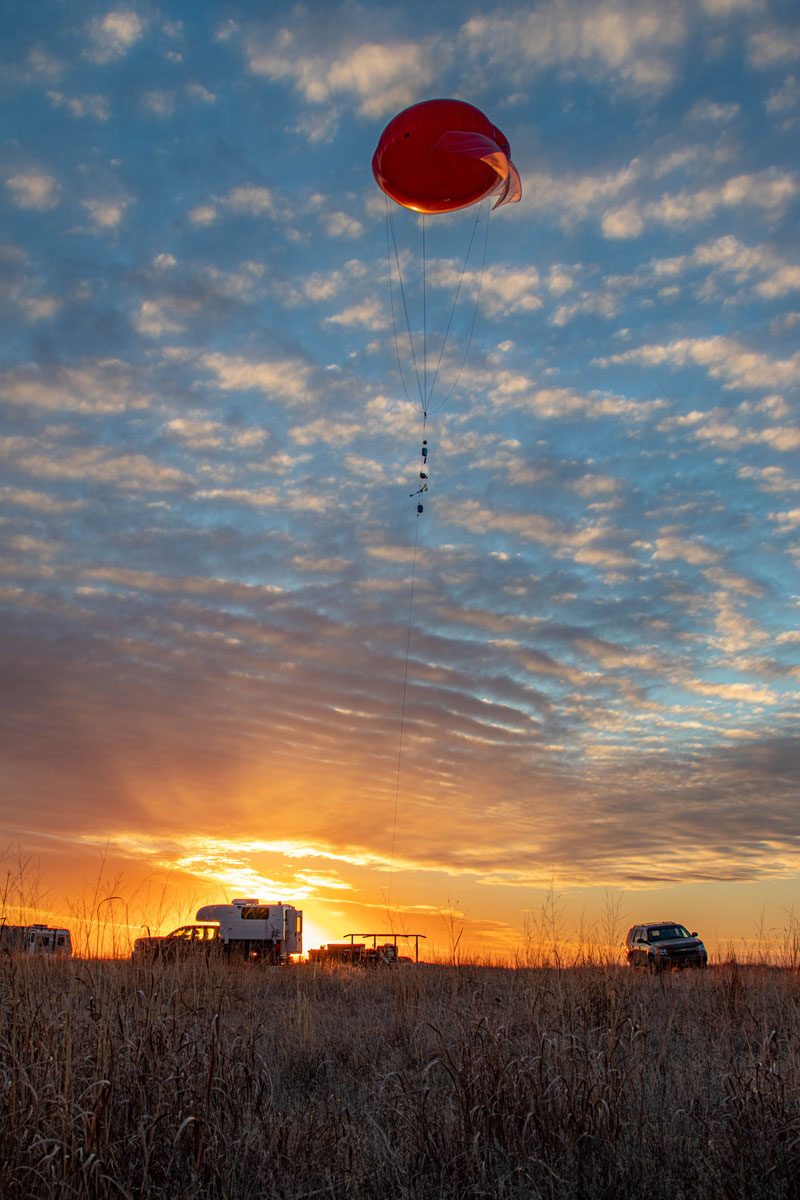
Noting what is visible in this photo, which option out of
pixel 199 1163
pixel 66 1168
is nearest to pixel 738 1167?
pixel 199 1163

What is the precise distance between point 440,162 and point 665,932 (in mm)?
20518

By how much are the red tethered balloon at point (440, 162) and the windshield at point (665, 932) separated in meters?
19.3

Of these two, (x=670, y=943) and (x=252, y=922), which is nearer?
(x=670, y=943)

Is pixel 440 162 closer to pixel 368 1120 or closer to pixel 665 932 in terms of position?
pixel 368 1120

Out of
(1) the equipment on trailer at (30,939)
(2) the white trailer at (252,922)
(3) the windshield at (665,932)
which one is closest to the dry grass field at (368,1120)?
(1) the equipment on trailer at (30,939)

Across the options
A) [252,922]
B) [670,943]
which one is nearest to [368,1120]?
[670,943]

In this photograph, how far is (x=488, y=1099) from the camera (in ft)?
18.3

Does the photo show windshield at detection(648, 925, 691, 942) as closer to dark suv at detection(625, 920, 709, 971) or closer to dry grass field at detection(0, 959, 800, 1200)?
dark suv at detection(625, 920, 709, 971)

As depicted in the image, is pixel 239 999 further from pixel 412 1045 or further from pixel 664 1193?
pixel 664 1193

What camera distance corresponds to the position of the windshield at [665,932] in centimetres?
2367

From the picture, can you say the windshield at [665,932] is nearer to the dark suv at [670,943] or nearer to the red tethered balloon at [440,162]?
the dark suv at [670,943]

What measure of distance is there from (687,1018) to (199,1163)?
7.66 meters

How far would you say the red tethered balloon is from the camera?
16.2 m

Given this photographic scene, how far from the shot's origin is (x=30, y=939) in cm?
902
